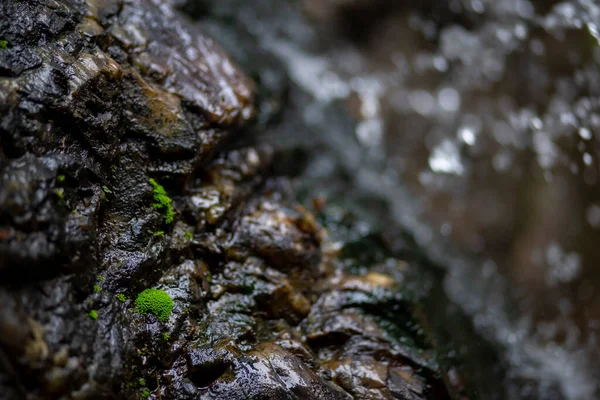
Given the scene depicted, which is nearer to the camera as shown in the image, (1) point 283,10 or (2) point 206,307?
(2) point 206,307

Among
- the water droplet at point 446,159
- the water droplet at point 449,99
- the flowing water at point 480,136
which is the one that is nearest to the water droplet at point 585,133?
the flowing water at point 480,136

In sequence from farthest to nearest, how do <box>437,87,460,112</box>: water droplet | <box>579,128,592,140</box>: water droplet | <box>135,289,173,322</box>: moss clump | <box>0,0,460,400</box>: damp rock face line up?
1. <box>437,87,460,112</box>: water droplet
2. <box>579,128,592,140</box>: water droplet
3. <box>135,289,173,322</box>: moss clump
4. <box>0,0,460,400</box>: damp rock face

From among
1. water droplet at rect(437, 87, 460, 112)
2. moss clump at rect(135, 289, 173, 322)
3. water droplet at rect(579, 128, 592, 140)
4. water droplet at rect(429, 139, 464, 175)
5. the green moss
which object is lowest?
water droplet at rect(429, 139, 464, 175)

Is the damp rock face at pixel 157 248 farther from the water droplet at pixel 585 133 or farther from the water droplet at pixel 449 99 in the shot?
the water droplet at pixel 449 99

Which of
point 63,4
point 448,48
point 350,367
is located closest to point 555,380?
point 350,367

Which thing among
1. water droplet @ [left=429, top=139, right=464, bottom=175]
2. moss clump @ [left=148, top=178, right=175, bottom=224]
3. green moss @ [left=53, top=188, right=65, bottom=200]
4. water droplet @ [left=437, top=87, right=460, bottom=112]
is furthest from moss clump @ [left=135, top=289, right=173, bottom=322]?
water droplet @ [left=437, top=87, right=460, bottom=112]

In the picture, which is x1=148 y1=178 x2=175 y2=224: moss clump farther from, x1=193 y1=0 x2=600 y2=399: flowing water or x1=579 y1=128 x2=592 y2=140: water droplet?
x1=579 y1=128 x2=592 y2=140: water droplet

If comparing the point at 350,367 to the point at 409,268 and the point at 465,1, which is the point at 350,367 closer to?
the point at 409,268

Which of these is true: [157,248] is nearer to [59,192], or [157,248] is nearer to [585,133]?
[59,192]
